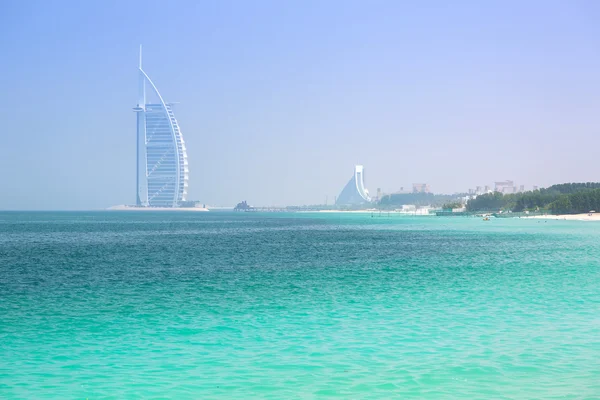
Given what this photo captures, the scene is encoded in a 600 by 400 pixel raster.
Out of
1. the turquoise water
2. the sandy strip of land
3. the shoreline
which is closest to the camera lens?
the turquoise water

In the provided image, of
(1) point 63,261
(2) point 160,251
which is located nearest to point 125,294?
(1) point 63,261

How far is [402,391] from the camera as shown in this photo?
42.7ft

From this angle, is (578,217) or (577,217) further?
(577,217)

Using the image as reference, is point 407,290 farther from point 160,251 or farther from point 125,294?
point 160,251

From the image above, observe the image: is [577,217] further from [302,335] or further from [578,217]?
[302,335]

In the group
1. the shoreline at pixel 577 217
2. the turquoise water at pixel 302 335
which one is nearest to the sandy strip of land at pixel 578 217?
the shoreline at pixel 577 217

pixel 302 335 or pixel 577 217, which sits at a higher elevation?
pixel 577 217

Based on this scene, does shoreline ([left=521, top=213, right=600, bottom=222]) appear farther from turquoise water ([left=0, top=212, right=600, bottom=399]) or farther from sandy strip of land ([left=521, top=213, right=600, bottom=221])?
turquoise water ([left=0, top=212, right=600, bottom=399])

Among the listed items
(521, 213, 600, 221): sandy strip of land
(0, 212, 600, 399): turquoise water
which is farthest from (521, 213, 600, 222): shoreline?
(0, 212, 600, 399): turquoise water

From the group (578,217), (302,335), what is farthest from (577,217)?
(302,335)

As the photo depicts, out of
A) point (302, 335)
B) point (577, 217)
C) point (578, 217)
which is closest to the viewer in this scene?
point (302, 335)

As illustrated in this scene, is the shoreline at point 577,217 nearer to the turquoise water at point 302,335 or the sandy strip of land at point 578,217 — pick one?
the sandy strip of land at point 578,217

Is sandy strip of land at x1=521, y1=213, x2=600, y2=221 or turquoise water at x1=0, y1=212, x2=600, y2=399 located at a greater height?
sandy strip of land at x1=521, y1=213, x2=600, y2=221

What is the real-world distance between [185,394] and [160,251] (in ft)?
157
